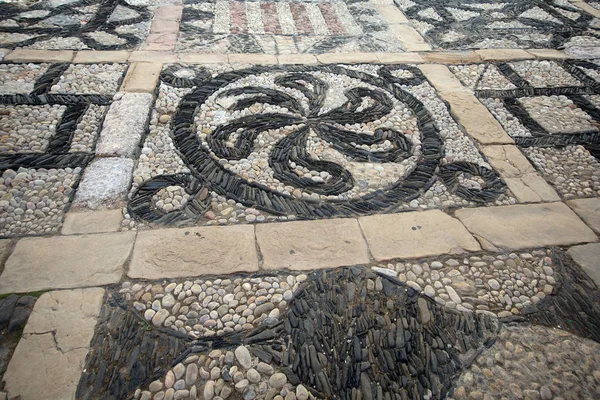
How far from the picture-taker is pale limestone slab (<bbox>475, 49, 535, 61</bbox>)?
4363mm

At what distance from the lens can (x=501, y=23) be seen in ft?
16.8

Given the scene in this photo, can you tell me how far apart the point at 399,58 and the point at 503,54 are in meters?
1.14

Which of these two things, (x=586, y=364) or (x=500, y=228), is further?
(x=500, y=228)

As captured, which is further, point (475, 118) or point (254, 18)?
point (254, 18)

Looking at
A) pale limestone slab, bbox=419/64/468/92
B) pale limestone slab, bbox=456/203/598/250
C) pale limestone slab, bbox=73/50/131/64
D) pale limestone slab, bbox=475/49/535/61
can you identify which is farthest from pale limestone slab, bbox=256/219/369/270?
pale limestone slab, bbox=475/49/535/61

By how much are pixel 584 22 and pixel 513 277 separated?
4.59 meters

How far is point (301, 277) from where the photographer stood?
218 cm

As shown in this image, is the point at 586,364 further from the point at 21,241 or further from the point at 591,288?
the point at 21,241

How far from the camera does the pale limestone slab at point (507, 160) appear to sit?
2.97 metres

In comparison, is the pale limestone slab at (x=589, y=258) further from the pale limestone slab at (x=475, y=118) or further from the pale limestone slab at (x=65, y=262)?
the pale limestone slab at (x=65, y=262)

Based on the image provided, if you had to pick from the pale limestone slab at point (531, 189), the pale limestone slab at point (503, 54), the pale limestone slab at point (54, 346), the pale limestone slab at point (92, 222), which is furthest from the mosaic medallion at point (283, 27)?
the pale limestone slab at point (54, 346)

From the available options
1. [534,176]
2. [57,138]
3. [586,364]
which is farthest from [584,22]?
[57,138]

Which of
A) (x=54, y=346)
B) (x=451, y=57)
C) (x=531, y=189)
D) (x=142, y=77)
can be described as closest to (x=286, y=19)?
(x=451, y=57)

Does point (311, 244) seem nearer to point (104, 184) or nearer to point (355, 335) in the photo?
point (355, 335)
